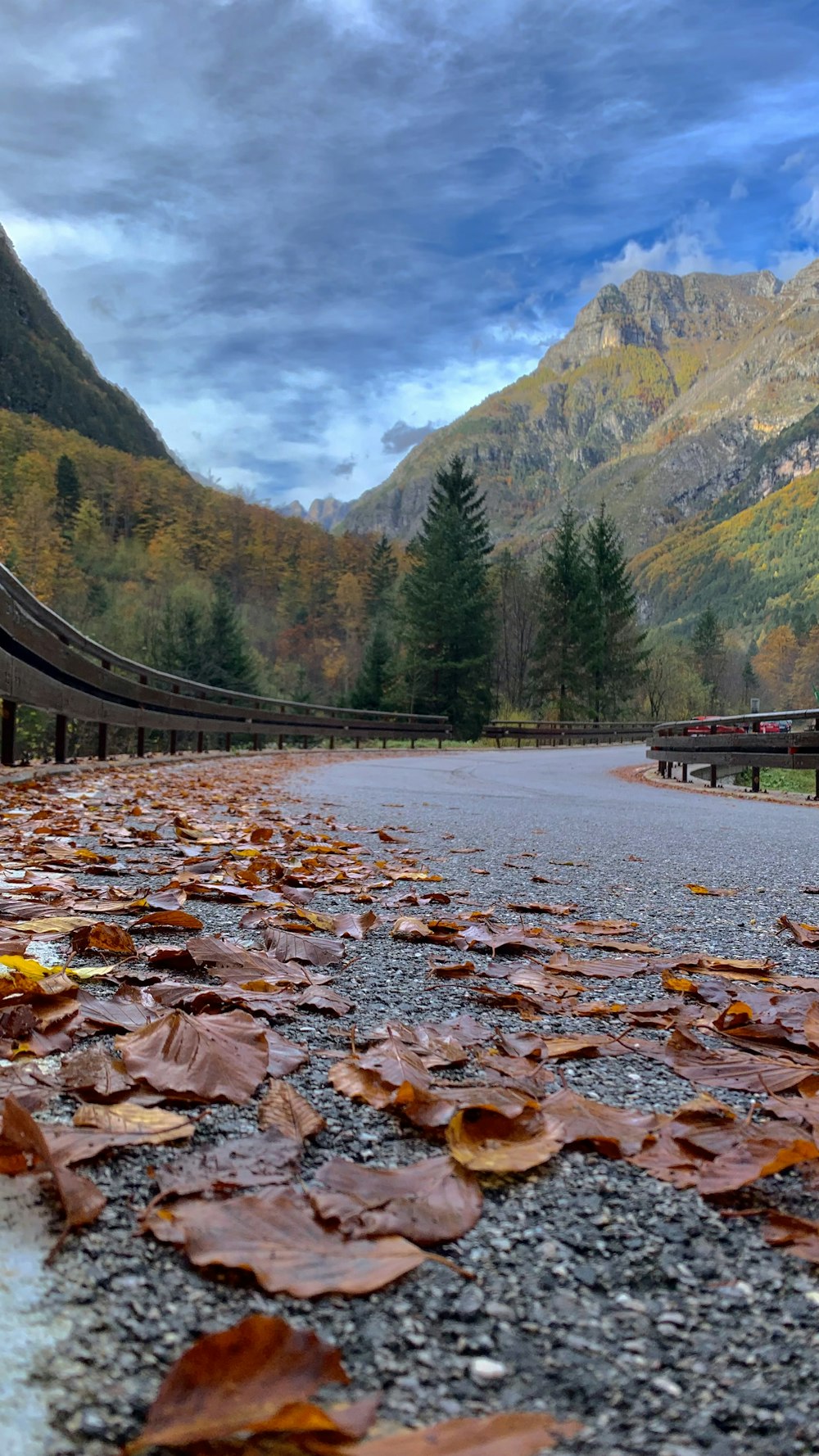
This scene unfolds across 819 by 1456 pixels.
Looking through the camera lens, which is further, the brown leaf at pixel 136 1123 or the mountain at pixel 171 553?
the mountain at pixel 171 553

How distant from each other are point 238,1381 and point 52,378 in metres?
132

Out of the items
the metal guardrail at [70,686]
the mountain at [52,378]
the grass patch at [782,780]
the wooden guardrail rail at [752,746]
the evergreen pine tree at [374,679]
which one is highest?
the mountain at [52,378]

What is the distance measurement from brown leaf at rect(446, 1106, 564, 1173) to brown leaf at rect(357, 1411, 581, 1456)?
16.6 inches

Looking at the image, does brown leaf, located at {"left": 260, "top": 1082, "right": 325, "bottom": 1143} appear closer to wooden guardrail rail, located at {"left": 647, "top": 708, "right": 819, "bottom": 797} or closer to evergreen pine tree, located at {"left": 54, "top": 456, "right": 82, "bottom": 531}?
wooden guardrail rail, located at {"left": 647, "top": 708, "right": 819, "bottom": 797}

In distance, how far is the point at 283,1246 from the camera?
2.99ft

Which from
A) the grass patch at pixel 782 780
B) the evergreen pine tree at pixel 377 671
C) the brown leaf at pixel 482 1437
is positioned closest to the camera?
the brown leaf at pixel 482 1437

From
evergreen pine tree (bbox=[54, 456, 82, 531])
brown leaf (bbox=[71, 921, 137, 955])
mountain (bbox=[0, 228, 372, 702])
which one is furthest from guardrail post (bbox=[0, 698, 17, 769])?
evergreen pine tree (bbox=[54, 456, 82, 531])

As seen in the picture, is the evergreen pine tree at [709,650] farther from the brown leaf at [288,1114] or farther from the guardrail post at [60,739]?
the brown leaf at [288,1114]

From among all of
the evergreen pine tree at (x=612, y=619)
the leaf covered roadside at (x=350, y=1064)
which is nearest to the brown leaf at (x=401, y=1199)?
the leaf covered roadside at (x=350, y=1064)

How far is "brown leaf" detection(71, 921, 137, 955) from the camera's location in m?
2.18

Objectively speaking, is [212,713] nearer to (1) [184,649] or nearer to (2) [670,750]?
(2) [670,750]

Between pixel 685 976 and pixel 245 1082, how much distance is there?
1.27 meters

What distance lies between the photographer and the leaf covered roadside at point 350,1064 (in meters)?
0.98

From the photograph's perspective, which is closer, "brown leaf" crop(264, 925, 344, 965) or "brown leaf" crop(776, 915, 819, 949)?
"brown leaf" crop(264, 925, 344, 965)
